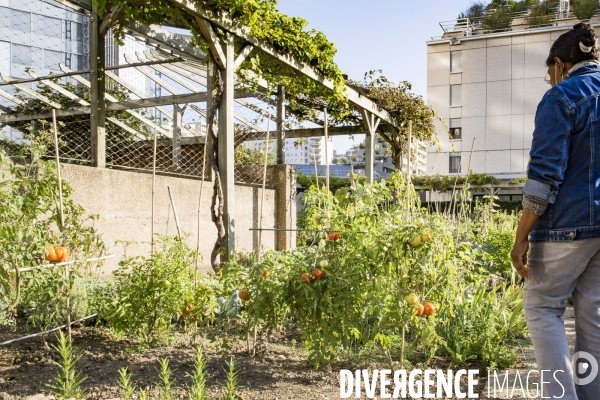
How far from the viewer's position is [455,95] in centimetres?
2273

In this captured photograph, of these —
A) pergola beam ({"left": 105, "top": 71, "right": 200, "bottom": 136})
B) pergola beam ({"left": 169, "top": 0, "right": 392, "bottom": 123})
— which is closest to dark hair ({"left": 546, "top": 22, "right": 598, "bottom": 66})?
pergola beam ({"left": 169, "top": 0, "right": 392, "bottom": 123})

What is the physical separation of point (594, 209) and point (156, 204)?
4205 millimetres

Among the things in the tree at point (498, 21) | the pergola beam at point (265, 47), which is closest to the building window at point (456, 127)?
the tree at point (498, 21)

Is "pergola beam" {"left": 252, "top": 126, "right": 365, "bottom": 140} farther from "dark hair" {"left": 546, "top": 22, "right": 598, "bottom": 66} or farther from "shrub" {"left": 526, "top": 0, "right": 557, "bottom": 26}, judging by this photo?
"shrub" {"left": 526, "top": 0, "right": 557, "bottom": 26}

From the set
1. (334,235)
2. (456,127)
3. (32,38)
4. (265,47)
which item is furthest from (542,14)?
(334,235)

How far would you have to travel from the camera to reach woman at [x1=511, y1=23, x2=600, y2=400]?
6.51 feet

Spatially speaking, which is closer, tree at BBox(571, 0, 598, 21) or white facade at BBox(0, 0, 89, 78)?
white facade at BBox(0, 0, 89, 78)

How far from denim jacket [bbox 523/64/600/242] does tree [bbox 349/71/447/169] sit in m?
6.47

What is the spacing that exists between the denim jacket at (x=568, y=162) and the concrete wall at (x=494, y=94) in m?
19.8

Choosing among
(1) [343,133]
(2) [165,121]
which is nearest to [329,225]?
(1) [343,133]

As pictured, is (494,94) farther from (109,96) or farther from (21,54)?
(21,54)

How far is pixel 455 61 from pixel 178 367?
2227 cm

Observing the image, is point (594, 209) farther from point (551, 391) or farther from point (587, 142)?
point (551, 391)

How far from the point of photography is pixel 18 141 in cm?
966
